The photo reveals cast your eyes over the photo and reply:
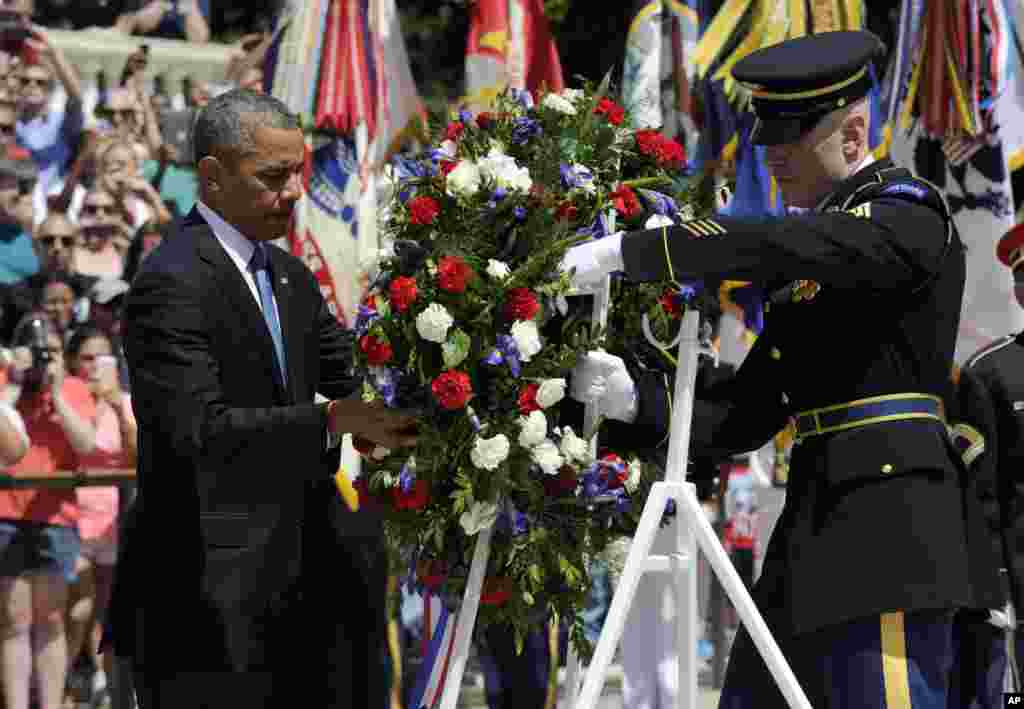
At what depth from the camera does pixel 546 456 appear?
405 centimetres

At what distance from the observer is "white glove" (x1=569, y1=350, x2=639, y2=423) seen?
4125mm

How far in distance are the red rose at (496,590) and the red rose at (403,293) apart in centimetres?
74

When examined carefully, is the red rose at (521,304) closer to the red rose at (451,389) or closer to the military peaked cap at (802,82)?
the red rose at (451,389)

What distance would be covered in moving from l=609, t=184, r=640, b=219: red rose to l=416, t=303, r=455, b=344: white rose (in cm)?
60

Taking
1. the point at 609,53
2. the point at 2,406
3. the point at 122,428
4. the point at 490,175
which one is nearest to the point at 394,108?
the point at 122,428

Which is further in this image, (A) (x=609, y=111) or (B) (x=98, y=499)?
(B) (x=98, y=499)

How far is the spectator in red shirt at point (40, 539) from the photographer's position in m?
6.85

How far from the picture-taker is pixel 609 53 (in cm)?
1459

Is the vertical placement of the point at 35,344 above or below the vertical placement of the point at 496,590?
below

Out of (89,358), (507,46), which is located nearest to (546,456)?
(89,358)

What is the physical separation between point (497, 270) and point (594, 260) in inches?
9.0

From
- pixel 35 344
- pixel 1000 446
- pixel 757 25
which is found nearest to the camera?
pixel 1000 446

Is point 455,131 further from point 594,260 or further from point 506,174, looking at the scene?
point 594,260

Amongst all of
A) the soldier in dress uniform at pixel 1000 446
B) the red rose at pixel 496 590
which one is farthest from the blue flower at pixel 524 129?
the soldier in dress uniform at pixel 1000 446
